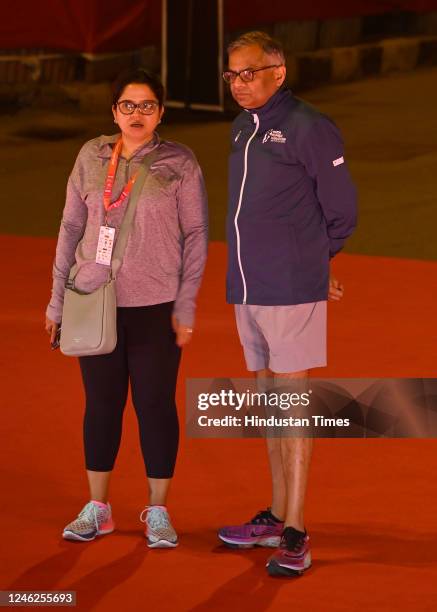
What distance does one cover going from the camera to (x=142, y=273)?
18.2ft

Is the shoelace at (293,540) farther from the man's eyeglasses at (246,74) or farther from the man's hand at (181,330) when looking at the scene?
the man's eyeglasses at (246,74)

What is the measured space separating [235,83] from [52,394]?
2.66 m

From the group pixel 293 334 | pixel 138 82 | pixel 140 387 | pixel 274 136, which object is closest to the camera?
pixel 274 136

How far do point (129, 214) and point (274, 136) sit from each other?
60 cm

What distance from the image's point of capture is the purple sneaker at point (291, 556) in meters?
5.42

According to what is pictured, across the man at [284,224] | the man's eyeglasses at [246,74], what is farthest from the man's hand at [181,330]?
the man's eyeglasses at [246,74]

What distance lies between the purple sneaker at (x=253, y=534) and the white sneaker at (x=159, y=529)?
189 millimetres

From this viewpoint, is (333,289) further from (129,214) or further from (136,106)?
(136,106)

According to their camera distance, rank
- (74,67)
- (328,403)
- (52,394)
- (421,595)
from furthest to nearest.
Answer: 1. (74,67)
2. (52,394)
3. (328,403)
4. (421,595)

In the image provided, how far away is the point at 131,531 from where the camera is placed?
5867 mm

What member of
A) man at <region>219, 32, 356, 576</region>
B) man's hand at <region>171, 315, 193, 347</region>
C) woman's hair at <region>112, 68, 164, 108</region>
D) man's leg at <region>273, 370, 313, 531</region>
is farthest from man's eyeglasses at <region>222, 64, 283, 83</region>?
man's leg at <region>273, 370, 313, 531</region>

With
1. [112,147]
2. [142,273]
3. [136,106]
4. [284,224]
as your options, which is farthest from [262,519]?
[136,106]

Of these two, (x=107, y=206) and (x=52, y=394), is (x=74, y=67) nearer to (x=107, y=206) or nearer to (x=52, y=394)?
(x=52, y=394)

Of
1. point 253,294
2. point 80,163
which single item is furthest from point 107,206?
→ point 253,294
